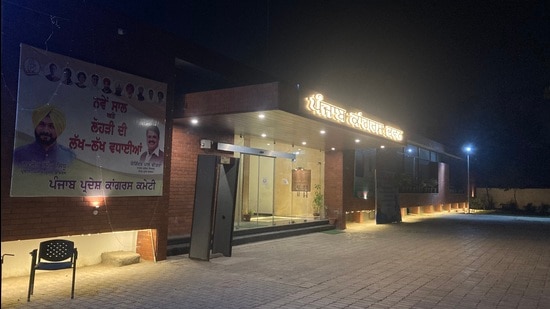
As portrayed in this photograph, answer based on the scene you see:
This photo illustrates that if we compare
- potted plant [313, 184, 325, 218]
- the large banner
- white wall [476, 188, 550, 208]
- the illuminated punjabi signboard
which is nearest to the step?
potted plant [313, 184, 325, 218]

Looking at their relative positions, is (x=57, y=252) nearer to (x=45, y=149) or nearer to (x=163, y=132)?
(x=45, y=149)

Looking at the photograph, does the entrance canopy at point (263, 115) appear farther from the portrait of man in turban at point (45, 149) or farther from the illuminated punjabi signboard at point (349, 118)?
the portrait of man in turban at point (45, 149)

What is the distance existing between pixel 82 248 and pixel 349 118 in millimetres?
8281

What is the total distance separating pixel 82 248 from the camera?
8.86 meters

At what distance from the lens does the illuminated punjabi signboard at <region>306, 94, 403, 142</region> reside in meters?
11.1

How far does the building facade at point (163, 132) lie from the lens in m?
7.07

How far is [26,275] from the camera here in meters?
7.89

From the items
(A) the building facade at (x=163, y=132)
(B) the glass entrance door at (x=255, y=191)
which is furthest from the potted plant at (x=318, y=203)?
(B) the glass entrance door at (x=255, y=191)

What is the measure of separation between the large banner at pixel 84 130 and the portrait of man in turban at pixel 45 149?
1cm

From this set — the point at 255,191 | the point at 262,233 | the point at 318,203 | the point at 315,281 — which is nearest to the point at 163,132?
the point at 315,281

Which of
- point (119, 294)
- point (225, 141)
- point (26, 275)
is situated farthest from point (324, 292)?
point (225, 141)

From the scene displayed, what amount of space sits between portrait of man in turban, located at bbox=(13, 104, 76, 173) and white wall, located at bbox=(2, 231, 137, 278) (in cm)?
166

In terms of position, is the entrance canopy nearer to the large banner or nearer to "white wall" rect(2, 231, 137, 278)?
the large banner

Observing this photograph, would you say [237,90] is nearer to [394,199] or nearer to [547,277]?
[547,277]
